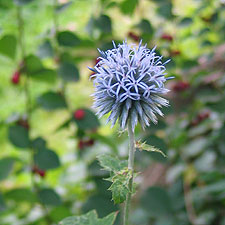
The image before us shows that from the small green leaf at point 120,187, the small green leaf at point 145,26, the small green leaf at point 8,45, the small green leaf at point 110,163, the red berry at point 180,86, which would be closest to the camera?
the small green leaf at point 120,187

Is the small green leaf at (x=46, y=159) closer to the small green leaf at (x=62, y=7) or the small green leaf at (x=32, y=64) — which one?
the small green leaf at (x=32, y=64)

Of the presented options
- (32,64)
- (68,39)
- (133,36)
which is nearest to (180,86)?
(133,36)

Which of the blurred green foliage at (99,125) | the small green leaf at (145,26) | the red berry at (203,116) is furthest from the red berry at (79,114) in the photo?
the red berry at (203,116)

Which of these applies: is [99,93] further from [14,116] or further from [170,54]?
[170,54]

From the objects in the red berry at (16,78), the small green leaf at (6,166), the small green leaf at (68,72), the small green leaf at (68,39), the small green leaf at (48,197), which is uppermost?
the red berry at (16,78)

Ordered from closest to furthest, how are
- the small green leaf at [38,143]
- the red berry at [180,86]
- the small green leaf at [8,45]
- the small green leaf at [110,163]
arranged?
the small green leaf at [110,163] → the small green leaf at [8,45] → the small green leaf at [38,143] → the red berry at [180,86]

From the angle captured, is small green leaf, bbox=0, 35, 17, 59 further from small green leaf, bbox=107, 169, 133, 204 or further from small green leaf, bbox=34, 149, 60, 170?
small green leaf, bbox=107, 169, 133, 204

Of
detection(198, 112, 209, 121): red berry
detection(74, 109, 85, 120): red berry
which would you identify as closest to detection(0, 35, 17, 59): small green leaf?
detection(74, 109, 85, 120): red berry

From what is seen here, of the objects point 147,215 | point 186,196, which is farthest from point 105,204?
point 186,196
